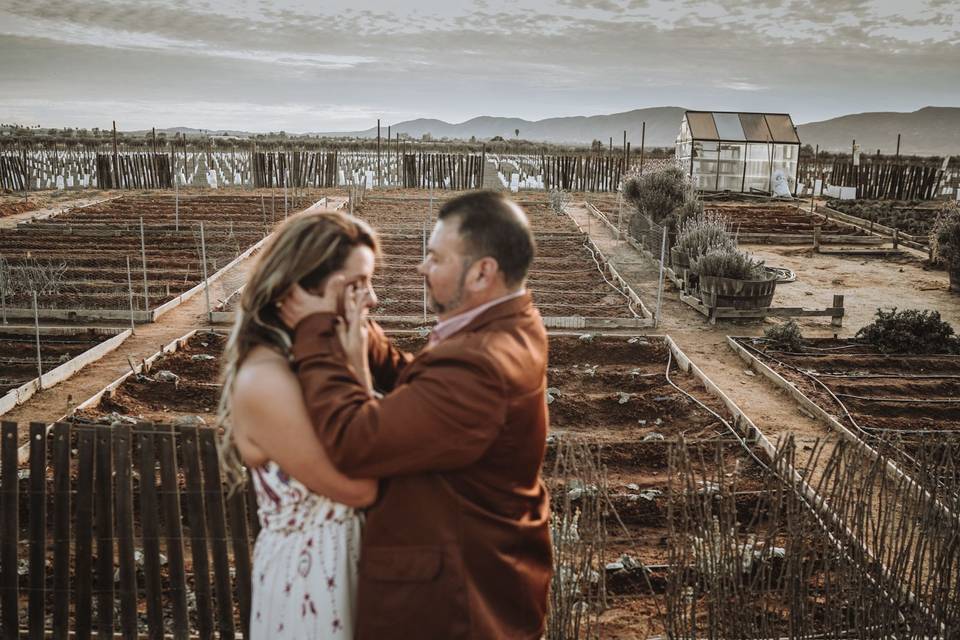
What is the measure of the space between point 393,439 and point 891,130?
171708 millimetres

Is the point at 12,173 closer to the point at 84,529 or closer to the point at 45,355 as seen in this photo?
the point at 45,355

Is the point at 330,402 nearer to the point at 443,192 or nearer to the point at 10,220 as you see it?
the point at 10,220

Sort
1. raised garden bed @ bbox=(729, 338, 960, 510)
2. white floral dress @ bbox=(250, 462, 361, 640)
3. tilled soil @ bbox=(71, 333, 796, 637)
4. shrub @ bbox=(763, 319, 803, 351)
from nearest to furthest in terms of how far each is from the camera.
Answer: white floral dress @ bbox=(250, 462, 361, 640)
tilled soil @ bbox=(71, 333, 796, 637)
raised garden bed @ bbox=(729, 338, 960, 510)
shrub @ bbox=(763, 319, 803, 351)

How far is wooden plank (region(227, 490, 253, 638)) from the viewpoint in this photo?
111 inches

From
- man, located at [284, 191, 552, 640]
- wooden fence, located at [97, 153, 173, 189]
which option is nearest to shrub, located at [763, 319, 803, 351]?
man, located at [284, 191, 552, 640]

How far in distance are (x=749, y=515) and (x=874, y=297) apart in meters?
8.56

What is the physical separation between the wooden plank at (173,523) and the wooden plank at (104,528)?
0.19m

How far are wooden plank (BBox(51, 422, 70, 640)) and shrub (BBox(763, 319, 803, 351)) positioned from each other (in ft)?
26.6

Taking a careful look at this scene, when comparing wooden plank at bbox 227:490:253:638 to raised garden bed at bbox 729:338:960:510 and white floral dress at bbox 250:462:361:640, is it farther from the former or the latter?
raised garden bed at bbox 729:338:960:510

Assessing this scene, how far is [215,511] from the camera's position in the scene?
9.30ft

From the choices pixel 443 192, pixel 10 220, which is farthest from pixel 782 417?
pixel 443 192

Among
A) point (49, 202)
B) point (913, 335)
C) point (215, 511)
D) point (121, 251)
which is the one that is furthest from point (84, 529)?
point (49, 202)

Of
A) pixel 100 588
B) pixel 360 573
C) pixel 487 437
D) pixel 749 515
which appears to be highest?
pixel 487 437

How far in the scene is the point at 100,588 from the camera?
117 inches
